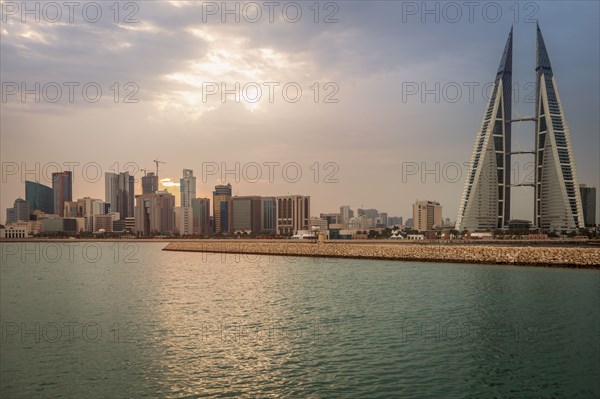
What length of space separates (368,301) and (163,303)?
45.0 ft

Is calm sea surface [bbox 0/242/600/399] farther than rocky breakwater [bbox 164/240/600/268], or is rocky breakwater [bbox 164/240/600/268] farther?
rocky breakwater [bbox 164/240/600/268]

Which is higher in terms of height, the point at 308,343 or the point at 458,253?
the point at 308,343

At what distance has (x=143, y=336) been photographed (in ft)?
71.1

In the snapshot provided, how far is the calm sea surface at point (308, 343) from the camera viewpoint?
14.9 m

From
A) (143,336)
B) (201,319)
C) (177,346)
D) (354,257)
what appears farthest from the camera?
(354,257)

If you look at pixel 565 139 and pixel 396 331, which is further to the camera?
pixel 565 139

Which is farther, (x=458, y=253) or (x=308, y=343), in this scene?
(x=458, y=253)

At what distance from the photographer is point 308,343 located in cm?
2008

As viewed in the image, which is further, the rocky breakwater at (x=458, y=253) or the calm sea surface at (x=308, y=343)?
the rocky breakwater at (x=458, y=253)

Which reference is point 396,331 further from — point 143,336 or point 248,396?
point 143,336

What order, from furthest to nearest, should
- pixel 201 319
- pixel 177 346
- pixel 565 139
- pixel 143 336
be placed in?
pixel 565 139, pixel 201 319, pixel 143 336, pixel 177 346

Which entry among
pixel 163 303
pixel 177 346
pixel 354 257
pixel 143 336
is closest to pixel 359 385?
pixel 177 346

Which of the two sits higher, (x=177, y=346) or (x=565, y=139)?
(x=565, y=139)

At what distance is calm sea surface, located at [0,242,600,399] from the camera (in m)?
14.9
